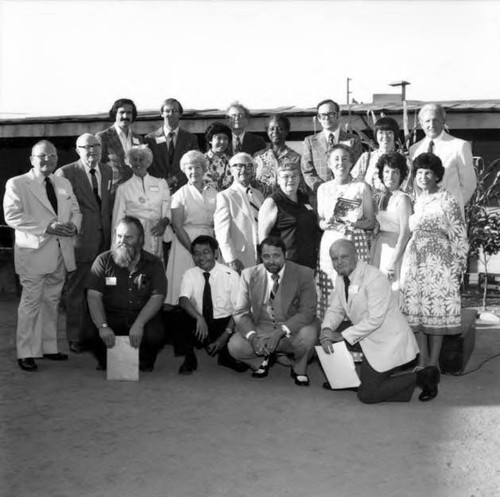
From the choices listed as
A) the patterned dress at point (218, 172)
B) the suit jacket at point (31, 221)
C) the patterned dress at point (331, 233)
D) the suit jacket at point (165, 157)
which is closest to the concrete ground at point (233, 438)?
the patterned dress at point (331, 233)

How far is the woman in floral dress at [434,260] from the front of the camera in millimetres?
5578

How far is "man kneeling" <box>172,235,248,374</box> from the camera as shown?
5898 millimetres

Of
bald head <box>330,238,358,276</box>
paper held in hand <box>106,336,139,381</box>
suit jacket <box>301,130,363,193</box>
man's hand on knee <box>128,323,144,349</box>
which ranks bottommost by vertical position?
paper held in hand <box>106,336,139,381</box>

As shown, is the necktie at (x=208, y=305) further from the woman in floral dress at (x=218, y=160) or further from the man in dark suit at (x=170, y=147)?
the man in dark suit at (x=170, y=147)

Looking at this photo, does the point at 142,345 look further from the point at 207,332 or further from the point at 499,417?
→ the point at 499,417

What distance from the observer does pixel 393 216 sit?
5863 mm

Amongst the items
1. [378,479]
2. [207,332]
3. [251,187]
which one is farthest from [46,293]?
[378,479]

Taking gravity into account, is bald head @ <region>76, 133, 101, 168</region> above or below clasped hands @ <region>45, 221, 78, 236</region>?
above

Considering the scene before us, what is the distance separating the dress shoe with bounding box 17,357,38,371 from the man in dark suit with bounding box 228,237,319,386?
4.93ft

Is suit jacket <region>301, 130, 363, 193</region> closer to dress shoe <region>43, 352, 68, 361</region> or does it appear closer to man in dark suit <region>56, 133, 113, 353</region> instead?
man in dark suit <region>56, 133, 113, 353</region>

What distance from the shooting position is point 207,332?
5.86 metres

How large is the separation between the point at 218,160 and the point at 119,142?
89 centimetres

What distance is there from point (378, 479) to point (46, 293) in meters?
3.30

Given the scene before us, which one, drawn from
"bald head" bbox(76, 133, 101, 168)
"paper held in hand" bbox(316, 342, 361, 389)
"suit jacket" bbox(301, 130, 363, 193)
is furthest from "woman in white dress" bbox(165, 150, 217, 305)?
"paper held in hand" bbox(316, 342, 361, 389)
